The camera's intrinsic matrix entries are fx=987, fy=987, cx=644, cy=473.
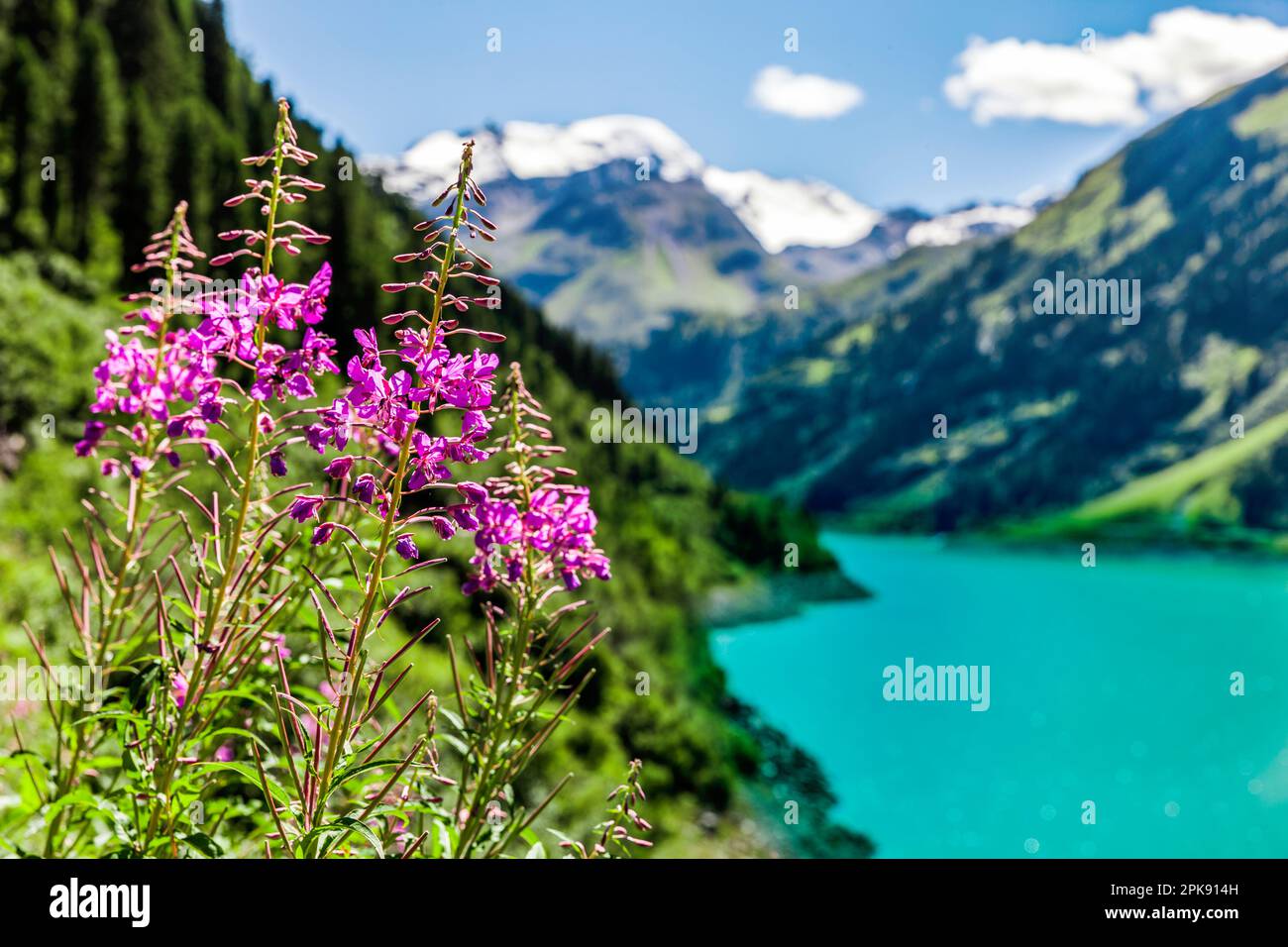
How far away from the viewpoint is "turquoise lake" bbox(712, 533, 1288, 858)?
4128 centimetres

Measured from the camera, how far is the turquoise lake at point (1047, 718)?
41.3m

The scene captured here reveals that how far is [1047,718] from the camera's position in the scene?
57.1 metres

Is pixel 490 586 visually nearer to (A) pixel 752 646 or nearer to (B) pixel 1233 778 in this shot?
(B) pixel 1233 778

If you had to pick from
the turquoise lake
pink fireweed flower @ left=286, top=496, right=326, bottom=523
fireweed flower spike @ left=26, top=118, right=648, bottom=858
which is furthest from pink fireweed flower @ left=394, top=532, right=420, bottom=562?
the turquoise lake

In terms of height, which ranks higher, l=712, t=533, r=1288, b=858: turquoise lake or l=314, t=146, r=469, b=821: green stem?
l=314, t=146, r=469, b=821: green stem

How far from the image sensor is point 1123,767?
158 ft

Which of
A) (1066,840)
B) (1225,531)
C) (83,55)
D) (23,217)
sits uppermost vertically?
(83,55)

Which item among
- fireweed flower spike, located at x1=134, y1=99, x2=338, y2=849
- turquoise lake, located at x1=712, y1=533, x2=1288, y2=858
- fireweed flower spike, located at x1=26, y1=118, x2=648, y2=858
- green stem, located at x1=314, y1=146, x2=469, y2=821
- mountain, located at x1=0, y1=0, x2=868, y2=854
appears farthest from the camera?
turquoise lake, located at x1=712, y1=533, x2=1288, y2=858

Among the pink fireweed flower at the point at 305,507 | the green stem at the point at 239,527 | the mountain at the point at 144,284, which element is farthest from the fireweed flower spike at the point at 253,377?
the mountain at the point at 144,284

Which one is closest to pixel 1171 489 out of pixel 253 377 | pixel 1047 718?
pixel 1047 718

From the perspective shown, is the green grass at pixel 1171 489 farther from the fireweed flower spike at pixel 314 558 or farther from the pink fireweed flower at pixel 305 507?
the pink fireweed flower at pixel 305 507

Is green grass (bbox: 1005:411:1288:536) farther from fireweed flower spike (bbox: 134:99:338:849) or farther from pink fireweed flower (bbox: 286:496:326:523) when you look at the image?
pink fireweed flower (bbox: 286:496:326:523)

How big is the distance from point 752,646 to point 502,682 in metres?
77.1
